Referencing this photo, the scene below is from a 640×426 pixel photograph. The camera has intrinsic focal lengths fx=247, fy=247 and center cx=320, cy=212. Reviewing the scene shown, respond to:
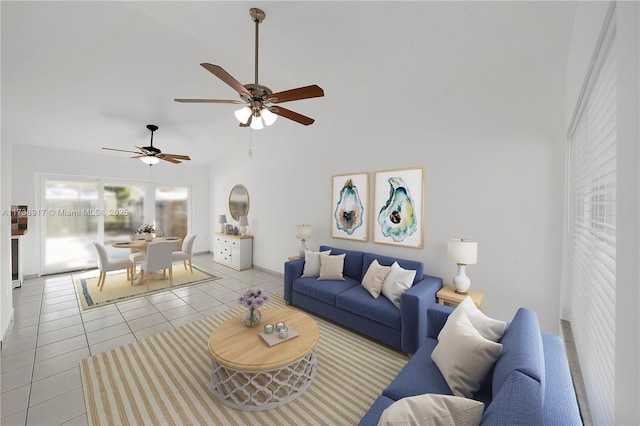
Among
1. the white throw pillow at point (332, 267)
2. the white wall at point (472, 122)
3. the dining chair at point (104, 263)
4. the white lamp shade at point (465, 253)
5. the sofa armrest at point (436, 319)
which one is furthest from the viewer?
the dining chair at point (104, 263)

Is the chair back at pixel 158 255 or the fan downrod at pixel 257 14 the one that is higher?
the fan downrod at pixel 257 14

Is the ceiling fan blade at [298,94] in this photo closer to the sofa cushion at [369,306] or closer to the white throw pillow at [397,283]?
the white throw pillow at [397,283]

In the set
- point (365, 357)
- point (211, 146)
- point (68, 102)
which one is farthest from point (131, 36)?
point (365, 357)

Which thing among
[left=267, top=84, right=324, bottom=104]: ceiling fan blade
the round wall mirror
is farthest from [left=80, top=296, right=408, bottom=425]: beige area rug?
the round wall mirror

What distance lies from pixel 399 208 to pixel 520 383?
8.56ft

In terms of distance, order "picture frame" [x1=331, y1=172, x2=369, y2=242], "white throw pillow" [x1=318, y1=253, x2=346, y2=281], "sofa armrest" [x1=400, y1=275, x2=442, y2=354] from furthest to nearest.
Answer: "picture frame" [x1=331, y1=172, x2=369, y2=242] < "white throw pillow" [x1=318, y1=253, x2=346, y2=281] < "sofa armrest" [x1=400, y1=275, x2=442, y2=354]

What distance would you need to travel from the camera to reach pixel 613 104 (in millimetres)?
1009

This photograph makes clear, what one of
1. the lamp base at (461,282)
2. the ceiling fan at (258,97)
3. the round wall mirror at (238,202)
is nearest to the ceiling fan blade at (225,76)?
the ceiling fan at (258,97)

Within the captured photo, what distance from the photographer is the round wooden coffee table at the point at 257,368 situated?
182 cm

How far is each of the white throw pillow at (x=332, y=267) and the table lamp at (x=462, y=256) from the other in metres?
1.42

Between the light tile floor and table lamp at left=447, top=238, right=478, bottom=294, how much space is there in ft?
9.29

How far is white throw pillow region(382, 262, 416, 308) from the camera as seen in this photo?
270 cm

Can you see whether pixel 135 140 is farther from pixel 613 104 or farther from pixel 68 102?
pixel 613 104

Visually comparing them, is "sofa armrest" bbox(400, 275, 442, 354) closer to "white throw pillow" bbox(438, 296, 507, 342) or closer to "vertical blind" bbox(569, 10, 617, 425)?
"white throw pillow" bbox(438, 296, 507, 342)
